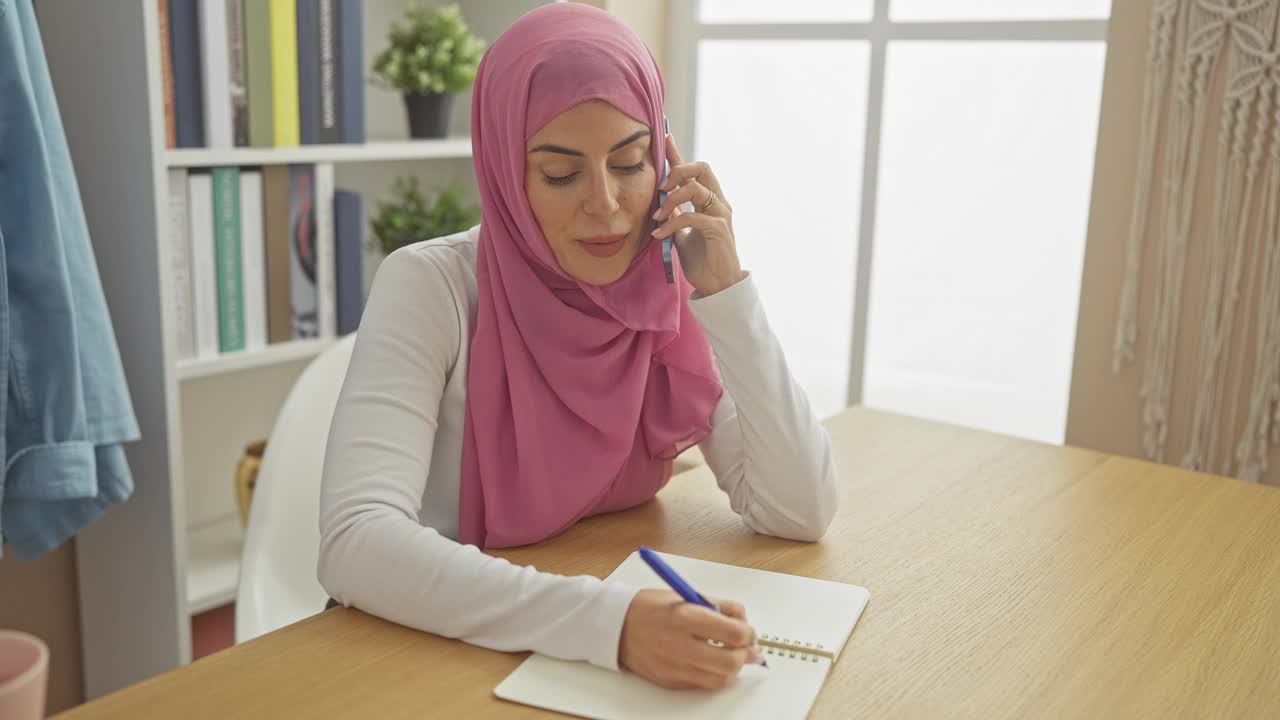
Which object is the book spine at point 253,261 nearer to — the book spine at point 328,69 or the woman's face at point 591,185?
the book spine at point 328,69

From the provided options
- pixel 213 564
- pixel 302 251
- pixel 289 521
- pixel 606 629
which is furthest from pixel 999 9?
pixel 213 564

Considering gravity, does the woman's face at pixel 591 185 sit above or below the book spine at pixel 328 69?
below

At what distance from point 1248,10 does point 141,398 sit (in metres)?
1.94

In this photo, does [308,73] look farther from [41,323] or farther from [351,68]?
[41,323]

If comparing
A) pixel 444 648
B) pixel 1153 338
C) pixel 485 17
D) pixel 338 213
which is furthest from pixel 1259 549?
pixel 485 17

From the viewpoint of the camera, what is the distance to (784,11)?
8.57 feet

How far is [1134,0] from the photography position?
6.44 feet

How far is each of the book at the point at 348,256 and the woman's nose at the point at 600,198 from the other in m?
1.15

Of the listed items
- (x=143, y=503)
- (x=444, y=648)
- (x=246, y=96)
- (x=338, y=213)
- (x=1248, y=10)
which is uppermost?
(x=1248, y=10)

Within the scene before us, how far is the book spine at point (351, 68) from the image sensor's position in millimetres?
2119

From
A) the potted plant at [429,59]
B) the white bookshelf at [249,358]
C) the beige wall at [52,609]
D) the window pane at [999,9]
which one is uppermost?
the window pane at [999,9]

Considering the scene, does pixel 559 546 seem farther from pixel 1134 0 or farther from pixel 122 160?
pixel 1134 0

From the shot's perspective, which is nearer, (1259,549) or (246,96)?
(1259,549)

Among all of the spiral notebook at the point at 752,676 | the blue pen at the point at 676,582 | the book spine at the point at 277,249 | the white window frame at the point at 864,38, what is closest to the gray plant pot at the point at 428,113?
the book spine at the point at 277,249
